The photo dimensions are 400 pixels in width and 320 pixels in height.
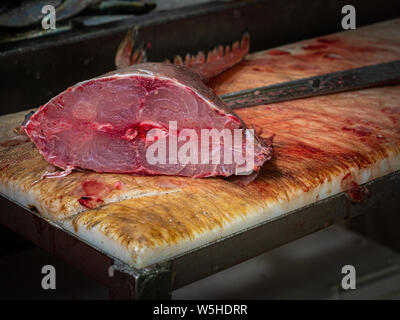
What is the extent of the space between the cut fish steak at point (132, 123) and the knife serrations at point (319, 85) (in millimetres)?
565

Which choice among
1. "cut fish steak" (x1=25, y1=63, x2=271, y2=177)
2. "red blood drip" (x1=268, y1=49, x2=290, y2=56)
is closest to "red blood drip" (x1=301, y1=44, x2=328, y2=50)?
"red blood drip" (x1=268, y1=49, x2=290, y2=56)

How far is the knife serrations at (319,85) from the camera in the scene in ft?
9.16

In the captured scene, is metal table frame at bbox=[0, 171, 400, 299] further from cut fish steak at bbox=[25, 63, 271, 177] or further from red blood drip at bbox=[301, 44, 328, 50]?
red blood drip at bbox=[301, 44, 328, 50]

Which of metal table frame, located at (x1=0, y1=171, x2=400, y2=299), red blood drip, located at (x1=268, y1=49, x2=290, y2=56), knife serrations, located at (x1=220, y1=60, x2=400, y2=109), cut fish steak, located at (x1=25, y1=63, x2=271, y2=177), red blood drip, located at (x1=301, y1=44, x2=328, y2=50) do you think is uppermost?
red blood drip, located at (x1=301, y1=44, x2=328, y2=50)

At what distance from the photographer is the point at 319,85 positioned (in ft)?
9.48

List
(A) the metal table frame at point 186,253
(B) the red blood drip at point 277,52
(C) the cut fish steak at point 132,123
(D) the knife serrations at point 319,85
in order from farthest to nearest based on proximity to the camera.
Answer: (B) the red blood drip at point 277,52, (D) the knife serrations at point 319,85, (C) the cut fish steak at point 132,123, (A) the metal table frame at point 186,253

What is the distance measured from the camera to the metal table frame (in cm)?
187

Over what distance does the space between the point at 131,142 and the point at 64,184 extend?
22 centimetres

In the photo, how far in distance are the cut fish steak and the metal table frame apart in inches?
7.5

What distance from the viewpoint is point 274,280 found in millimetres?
3789

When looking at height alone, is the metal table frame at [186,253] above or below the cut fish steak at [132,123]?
below

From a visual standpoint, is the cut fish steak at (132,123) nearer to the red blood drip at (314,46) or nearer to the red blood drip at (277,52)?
the red blood drip at (277,52)

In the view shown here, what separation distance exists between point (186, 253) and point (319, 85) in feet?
3.91

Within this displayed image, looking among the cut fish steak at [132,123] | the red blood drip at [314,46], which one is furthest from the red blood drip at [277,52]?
the cut fish steak at [132,123]
